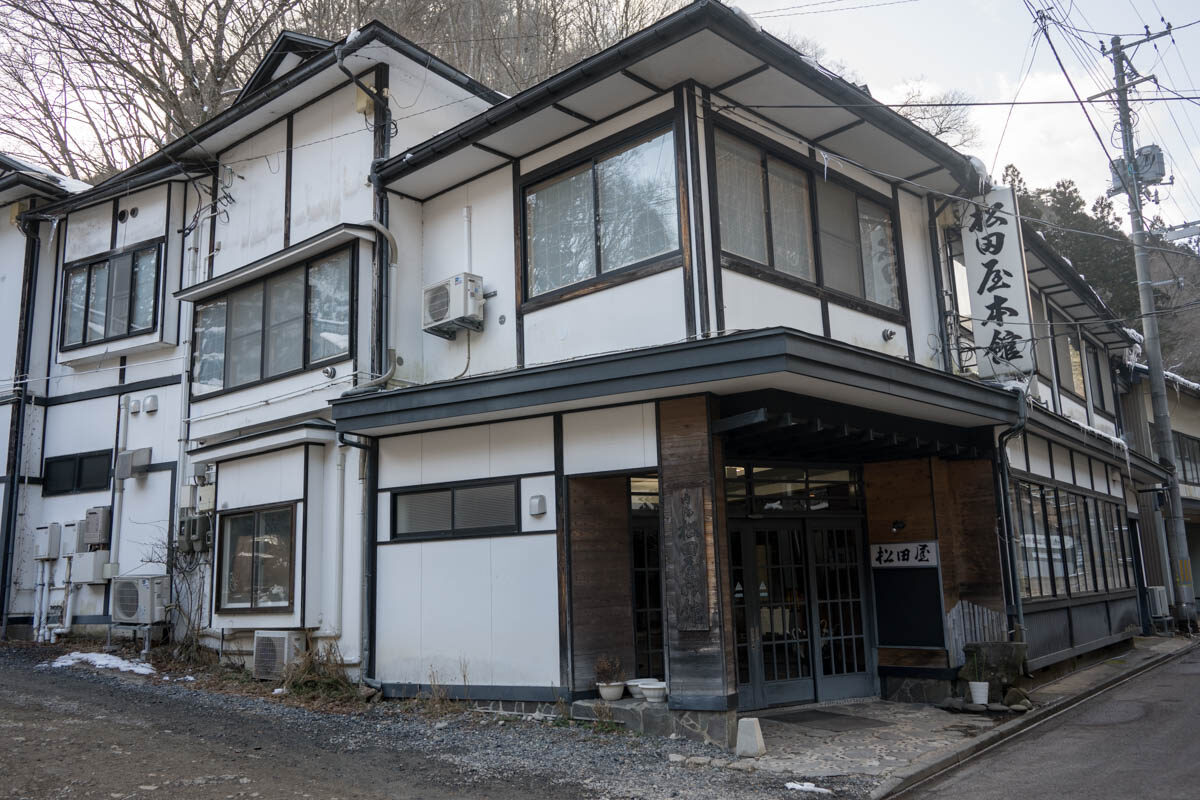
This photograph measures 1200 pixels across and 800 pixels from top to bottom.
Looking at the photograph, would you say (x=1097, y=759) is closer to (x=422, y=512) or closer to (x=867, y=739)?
(x=867, y=739)

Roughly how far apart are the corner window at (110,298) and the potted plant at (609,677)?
947 centimetres

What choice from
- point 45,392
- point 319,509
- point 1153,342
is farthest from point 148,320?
point 1153,342

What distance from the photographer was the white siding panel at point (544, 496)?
9414 mm

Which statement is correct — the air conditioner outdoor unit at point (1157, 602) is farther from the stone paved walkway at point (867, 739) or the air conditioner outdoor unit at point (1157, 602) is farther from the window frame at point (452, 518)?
the window frame at point (452, 518)

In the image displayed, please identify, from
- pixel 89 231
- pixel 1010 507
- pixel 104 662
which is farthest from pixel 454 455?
pixel 89 231

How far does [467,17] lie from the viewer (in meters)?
23.8

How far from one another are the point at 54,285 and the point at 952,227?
15052 millimetres

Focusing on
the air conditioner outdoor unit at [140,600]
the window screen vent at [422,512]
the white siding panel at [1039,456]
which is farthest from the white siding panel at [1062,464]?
the air conditioner outdoor unit at [140,600]

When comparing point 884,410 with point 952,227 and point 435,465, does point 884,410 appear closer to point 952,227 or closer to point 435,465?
point 952,227

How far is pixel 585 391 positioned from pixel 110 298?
1029cm

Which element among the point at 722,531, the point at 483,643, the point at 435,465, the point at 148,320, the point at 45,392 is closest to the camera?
the point at 722,531

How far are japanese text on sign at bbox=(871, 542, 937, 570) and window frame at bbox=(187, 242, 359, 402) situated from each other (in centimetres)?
717

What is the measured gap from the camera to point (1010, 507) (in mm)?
11164

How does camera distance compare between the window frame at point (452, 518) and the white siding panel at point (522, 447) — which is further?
the window frame at point (452, 518)
